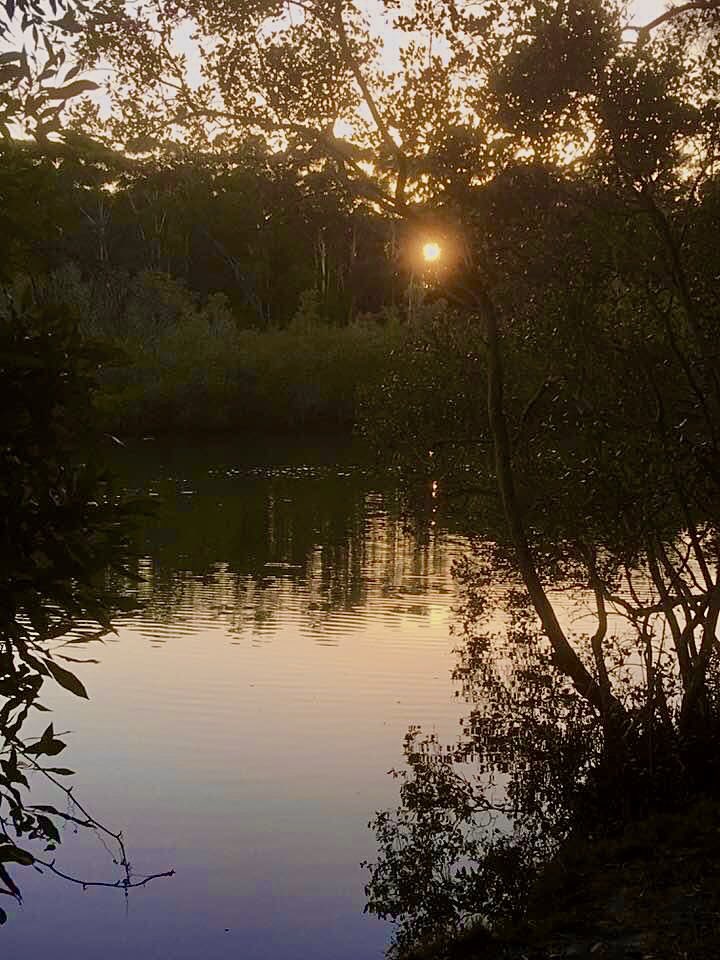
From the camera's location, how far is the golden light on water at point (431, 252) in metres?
15.6

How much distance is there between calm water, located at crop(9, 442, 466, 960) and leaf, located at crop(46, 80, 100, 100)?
173 centimetres

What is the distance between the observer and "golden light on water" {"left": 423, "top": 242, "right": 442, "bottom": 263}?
51.2ft

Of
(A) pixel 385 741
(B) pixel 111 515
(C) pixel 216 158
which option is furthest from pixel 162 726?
(B) pixel 111 515

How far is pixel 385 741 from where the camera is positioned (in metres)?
19.4

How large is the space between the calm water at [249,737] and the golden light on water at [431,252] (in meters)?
3.20

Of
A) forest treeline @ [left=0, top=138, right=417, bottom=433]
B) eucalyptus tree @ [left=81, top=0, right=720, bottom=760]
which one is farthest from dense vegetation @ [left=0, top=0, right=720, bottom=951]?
forest treeline @ [left=0, top=138, right=417, bottom=433]

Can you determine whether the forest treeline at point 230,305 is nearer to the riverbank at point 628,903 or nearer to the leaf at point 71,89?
the riverbank at point 628,903

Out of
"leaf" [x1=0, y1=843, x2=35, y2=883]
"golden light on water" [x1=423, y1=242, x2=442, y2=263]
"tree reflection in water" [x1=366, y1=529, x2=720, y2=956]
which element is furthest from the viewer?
"golden light on water" [x1=423, y1=242, x2=442, y2=263]

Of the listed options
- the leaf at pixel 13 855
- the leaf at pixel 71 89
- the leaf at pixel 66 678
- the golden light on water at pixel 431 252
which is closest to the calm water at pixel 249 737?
the leaf at pixel 66 678

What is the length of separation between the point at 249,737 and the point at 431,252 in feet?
26.0

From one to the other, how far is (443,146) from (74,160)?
382 inches

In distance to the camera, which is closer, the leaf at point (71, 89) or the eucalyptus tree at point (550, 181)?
the leaf at point (71, 89)

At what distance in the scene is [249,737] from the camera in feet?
65.9

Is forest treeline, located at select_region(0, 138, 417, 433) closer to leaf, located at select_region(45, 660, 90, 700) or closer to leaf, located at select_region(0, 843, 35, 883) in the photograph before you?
leaf, located at select_region(45, 660, 90, 700)
